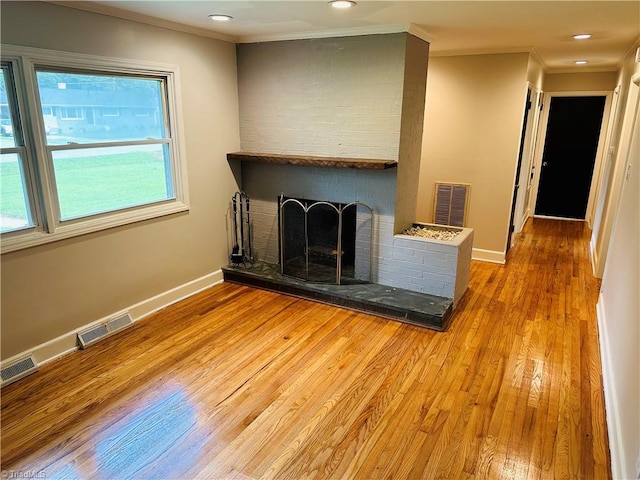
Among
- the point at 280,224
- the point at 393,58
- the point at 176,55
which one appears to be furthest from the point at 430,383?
the point at 176,55

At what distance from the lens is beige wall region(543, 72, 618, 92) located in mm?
6184

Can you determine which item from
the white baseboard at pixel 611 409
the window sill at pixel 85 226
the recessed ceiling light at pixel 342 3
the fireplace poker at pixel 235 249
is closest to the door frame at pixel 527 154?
the white baseboard at pixel 611 409

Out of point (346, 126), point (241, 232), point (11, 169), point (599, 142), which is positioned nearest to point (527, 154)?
point (599, 142)

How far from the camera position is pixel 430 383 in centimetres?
265

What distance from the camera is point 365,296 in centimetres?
363

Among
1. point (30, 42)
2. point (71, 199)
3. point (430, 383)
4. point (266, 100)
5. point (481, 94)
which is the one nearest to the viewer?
point (30, 42)

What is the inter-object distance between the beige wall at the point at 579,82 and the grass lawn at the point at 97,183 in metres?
5.97

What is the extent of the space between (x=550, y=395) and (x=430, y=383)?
0.70m

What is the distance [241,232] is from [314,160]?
1198 mm

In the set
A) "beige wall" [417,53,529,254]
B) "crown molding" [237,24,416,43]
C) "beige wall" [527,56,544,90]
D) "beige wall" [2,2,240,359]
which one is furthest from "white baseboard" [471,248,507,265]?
"beige wall" [2,2,240,359]

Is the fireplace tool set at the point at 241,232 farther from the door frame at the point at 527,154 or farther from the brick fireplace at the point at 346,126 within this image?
the door frame at the point at 527,154

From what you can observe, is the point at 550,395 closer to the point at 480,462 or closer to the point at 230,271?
the point at 480,462

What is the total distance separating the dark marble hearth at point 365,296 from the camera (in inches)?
133

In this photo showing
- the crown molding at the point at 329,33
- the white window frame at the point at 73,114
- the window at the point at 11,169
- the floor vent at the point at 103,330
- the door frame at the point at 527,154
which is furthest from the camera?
the door frame at the point at 527,154
